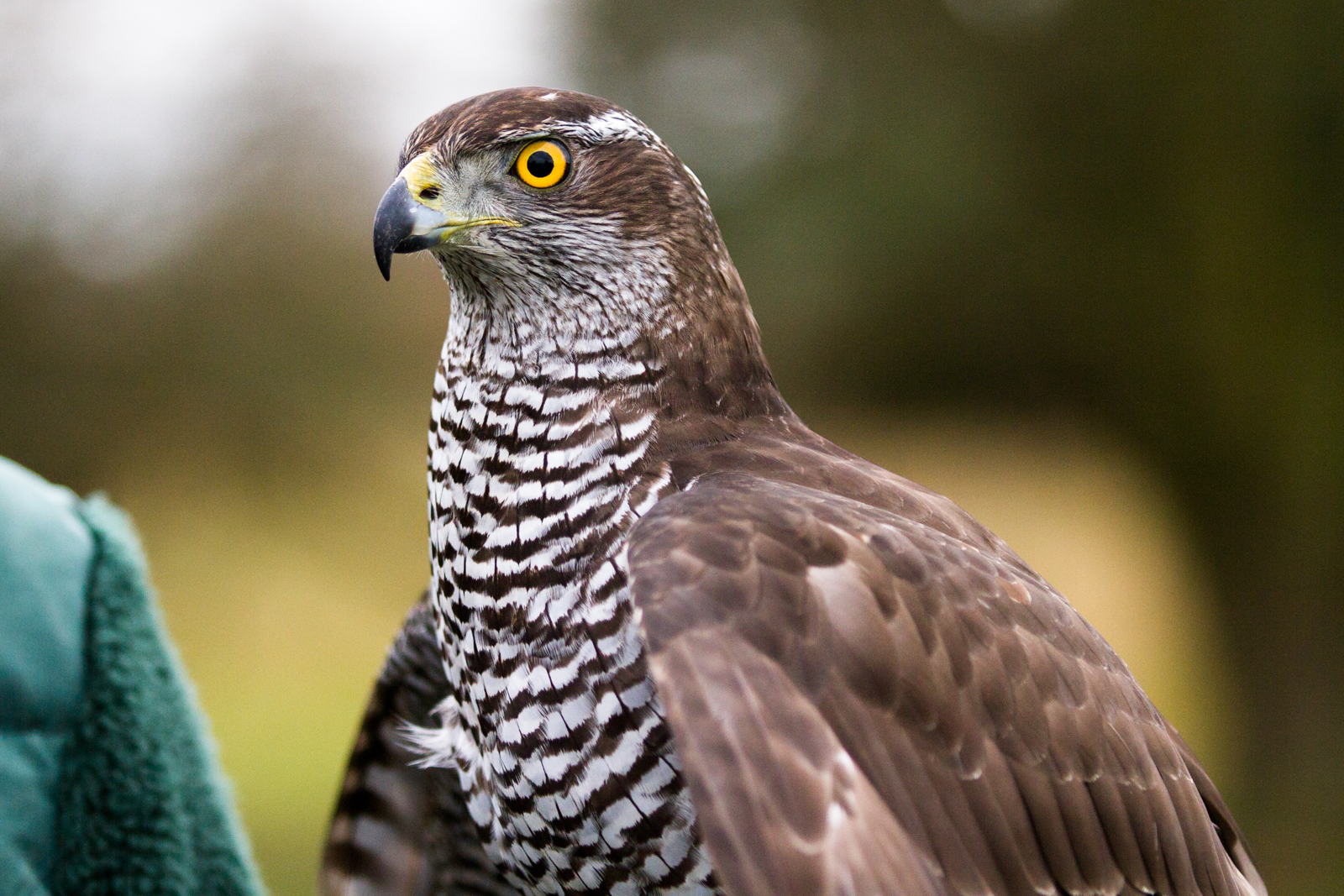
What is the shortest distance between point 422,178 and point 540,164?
0.42 feet

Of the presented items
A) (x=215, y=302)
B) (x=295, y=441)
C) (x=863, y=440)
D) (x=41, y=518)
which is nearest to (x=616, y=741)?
(x=41, y=518)

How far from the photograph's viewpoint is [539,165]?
1125mm

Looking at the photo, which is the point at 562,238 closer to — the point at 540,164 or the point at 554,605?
the point at 540,164

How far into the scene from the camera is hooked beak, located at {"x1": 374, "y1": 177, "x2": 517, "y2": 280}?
3.46 feet

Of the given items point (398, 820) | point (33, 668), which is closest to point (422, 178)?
point (33, 668)

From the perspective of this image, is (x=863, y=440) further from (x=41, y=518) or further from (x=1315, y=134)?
(x=41, y=518)

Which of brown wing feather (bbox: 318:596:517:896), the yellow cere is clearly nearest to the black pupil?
the yellow cere

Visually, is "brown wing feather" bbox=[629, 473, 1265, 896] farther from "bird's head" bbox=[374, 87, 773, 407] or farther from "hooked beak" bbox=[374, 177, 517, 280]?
"hooked beak" bbox=[374, 177, 517, 280]

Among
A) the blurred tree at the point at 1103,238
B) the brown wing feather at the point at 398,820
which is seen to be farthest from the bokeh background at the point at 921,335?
the brown wing feather at the point at 398,820

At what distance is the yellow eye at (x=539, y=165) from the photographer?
1.12 meters

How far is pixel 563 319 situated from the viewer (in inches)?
42.2

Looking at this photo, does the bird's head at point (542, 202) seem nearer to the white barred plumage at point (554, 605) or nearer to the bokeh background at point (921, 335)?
the white barred plumage at point (554, 605)

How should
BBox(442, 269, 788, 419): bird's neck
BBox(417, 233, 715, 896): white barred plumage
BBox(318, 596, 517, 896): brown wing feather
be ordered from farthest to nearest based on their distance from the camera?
BBox(318, 596, 517, 896): brown wing feather, BBox(442, 269, 788, 419): bird's neck, BBox(417, 233, 715, 896): white barred plumage

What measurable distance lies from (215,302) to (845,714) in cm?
365
